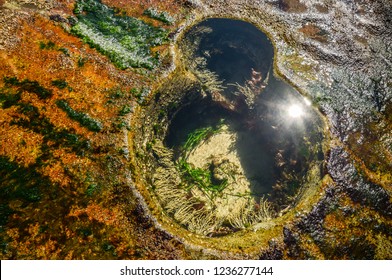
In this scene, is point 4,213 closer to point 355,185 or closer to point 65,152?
point 65,152

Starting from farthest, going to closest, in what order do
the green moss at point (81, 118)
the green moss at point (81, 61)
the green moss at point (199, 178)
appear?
1. the green moss at point (199, 178)
2. the green moss at point (81, 61)
3. the green moss at point (81, 118)

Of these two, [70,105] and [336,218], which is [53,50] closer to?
[70,105]

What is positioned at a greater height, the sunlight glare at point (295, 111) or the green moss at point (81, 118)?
the sunlight glare at point (295, 111)

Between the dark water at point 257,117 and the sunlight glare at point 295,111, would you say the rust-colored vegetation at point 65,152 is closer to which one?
the dark water at point 257,117

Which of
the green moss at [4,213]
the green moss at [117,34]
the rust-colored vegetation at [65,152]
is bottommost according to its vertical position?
the green moss at [4,213]

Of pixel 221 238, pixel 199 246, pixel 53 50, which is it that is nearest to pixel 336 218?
pixel 221 238

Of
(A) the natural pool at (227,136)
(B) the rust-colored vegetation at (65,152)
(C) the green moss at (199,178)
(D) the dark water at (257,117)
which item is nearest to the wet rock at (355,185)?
(A) the natural pool at (227,136)

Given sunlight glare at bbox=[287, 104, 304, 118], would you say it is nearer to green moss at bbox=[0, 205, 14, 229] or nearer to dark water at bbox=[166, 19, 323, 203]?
dark water at bbox=[166, 19, 323, 203]

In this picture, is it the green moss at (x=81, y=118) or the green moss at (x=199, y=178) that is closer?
the green moss at (x=81, y=118)
